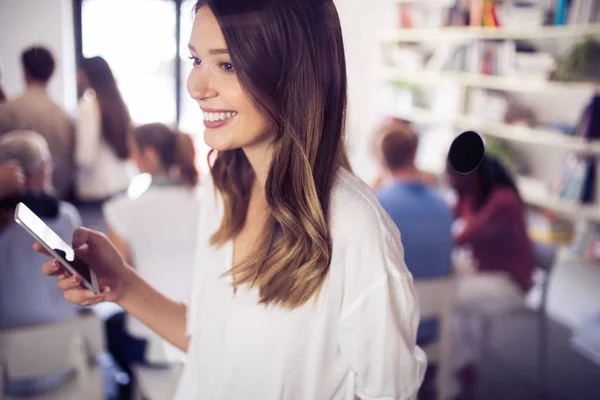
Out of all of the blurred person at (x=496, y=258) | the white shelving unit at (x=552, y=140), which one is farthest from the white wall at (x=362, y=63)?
the blurred person at (x=496, y=258)

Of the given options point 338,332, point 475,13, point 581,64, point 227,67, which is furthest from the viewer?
point 581,64

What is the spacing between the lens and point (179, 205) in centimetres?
142

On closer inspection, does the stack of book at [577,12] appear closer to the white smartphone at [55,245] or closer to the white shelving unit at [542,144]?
the white shelving unit at [542,144]

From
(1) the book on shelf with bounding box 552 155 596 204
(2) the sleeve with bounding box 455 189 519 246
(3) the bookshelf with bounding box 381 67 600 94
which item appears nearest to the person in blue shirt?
(2) the sleeve with bounding box 455 189 519 246

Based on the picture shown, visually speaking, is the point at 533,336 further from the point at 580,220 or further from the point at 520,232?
the point at 520,232

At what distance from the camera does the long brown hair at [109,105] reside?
2.59 ft

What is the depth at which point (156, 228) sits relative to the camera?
4.43ft

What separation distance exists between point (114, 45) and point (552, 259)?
87.2 inches

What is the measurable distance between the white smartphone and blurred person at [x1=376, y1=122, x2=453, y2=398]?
1.47ft

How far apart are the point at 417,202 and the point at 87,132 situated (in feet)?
2.31

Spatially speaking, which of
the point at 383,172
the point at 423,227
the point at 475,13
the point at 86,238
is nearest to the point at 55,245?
the point at 86,238

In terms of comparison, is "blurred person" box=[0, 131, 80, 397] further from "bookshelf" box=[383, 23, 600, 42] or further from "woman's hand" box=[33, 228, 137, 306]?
"bookshelf" box=[383, 23, 600, 42]

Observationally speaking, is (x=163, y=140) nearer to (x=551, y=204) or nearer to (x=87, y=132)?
(x=87, y=132)

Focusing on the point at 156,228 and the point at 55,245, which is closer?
the point at 55,245
